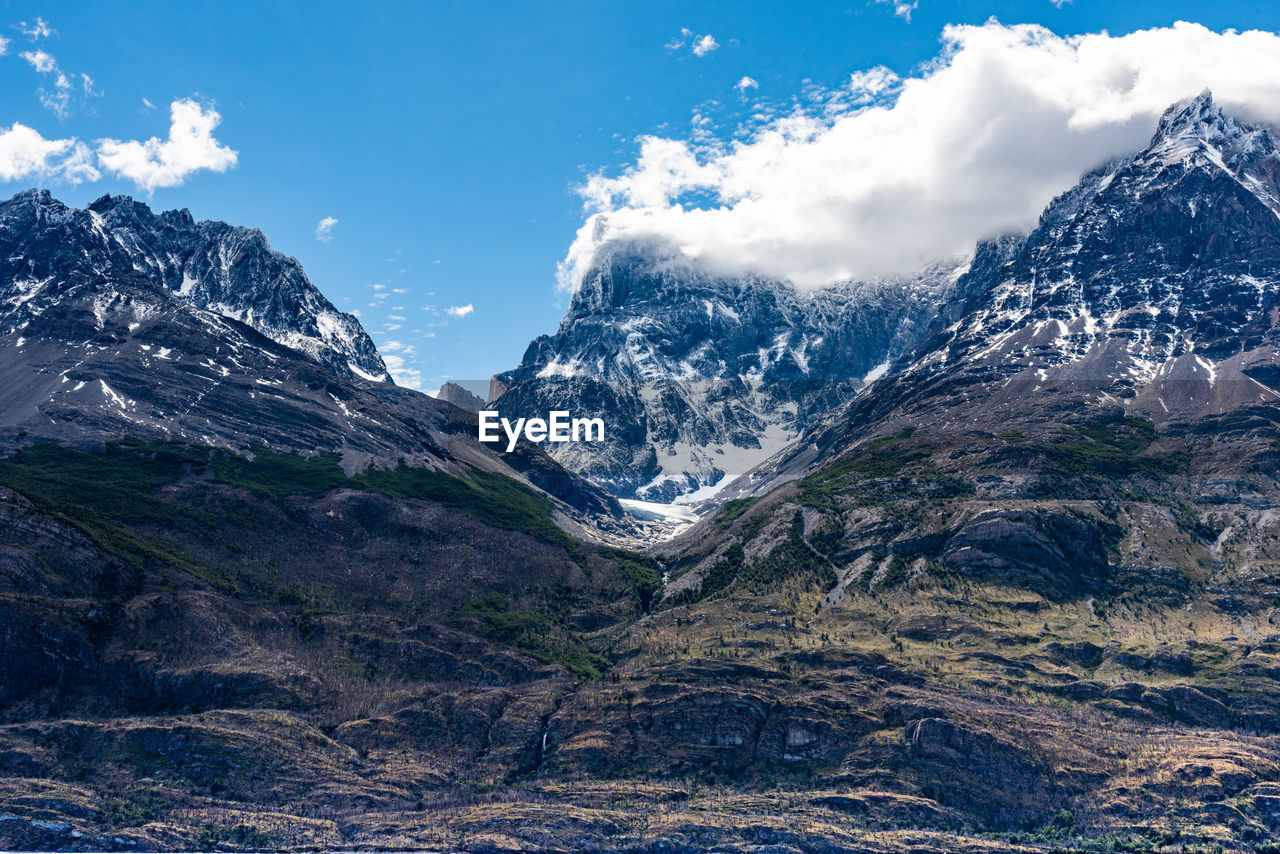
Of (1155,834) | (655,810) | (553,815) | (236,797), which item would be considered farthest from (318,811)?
(1155,834)

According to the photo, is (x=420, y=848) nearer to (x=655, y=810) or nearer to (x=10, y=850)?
(x=655, y=810)

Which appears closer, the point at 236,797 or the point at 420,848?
the point at 420,848

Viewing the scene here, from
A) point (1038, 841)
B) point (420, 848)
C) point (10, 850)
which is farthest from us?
point (1038, 841)

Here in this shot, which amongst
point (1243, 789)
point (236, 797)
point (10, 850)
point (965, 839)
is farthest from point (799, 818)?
point (10, 850)

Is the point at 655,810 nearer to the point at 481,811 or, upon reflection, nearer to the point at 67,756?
the point at 481,811

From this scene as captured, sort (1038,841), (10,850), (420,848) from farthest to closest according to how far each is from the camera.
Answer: (1038,841) → (420,848) → (10,850)

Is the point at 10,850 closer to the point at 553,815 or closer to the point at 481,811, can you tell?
the point at 481,811

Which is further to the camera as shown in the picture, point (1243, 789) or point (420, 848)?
point (1243, 789)
